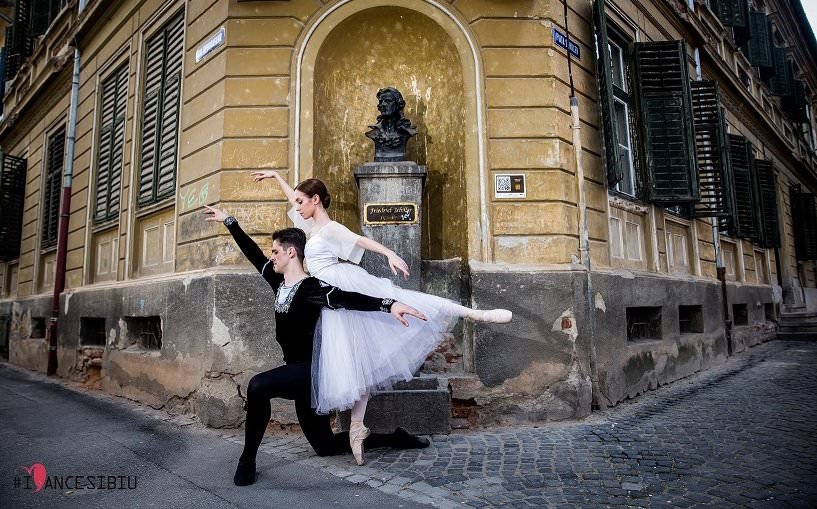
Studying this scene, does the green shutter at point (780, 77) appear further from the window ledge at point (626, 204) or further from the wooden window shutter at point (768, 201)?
the window ledge at point (626, 204)


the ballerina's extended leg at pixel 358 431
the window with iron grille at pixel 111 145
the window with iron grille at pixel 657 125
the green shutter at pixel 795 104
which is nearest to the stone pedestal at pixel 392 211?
the ballerina's extended leg at pixel 358 431

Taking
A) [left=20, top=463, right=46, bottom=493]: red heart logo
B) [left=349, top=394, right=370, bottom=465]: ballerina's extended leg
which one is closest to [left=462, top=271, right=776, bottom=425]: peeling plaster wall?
[left=349, top=394, right=370, bottom=465]: ballerina's extended leg

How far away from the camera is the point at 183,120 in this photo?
6504 millimetres

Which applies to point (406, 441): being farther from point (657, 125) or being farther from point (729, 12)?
point (729, 12)

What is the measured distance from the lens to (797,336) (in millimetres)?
11852

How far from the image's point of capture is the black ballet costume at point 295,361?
342 cm

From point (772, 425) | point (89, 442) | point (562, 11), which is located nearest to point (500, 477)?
point (772, 425)

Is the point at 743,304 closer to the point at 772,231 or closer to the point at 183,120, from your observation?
the point at 772,231

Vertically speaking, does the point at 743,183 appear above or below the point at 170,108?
below

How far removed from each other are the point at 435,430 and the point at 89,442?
10.2 feet

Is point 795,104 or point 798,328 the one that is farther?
point 795,104

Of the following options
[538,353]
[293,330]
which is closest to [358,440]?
[293,330]

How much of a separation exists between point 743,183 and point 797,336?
384 centimetres

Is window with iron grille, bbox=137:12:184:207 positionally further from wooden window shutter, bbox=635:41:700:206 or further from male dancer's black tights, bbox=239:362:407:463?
wooden window shutter, bbox=635:41:700:206
